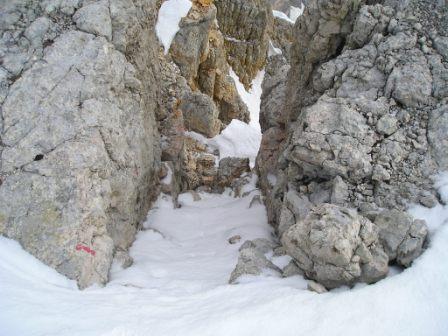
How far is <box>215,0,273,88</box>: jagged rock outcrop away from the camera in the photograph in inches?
1587

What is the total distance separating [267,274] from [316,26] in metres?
9.05

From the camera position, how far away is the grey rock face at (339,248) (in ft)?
26.1

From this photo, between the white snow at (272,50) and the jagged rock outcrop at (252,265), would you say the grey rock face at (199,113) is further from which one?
the white snow at (272,50)

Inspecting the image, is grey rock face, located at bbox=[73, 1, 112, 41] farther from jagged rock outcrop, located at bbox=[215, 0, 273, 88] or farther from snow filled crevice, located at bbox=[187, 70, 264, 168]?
jagged rock outcrop, located at bbox=[215, 0, 273, 88]

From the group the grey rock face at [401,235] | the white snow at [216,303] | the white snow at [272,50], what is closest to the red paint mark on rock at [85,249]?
the white snow at [216,303]

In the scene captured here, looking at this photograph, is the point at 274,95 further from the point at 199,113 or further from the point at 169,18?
the point at 169,18

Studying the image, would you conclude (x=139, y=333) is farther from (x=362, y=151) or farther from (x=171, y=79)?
(x=171, y=79)

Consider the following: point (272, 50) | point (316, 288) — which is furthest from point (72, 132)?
point (272, 50)

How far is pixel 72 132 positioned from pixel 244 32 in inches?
1350

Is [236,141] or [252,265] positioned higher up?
[252,265]

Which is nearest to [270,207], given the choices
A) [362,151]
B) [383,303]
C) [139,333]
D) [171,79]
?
[362,151]

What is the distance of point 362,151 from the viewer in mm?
10156

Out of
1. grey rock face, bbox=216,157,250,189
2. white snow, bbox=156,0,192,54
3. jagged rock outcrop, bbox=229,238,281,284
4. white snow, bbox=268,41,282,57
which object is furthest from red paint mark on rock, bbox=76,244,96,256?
white snow, bbox=268,41,282,57

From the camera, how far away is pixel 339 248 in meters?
7.89
